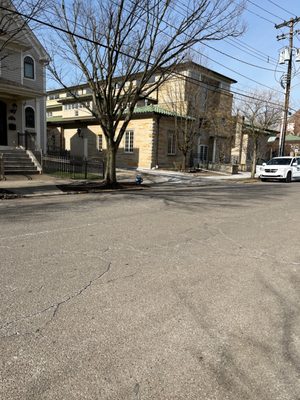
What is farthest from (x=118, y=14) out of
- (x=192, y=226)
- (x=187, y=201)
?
(x=192, y=226)

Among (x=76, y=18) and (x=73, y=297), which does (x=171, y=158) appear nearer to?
(x=76, y=18)

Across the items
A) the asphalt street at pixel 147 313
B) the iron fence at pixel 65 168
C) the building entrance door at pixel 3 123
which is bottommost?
the asphalt street at pixel 147 313

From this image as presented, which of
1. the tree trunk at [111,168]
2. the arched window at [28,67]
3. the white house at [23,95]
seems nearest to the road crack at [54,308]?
the tree trunk at [111,168]

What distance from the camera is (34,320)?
3.16 metres

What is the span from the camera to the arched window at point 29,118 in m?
22.0

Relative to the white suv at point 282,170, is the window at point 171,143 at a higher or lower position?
higher

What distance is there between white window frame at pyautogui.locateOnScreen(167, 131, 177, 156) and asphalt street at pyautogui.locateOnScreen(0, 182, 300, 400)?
21.0 metres

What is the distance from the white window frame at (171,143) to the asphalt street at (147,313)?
21.0 metres

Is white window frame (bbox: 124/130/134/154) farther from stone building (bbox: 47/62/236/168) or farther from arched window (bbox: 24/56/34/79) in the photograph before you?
arched window (bbox: 24/56/34/79)

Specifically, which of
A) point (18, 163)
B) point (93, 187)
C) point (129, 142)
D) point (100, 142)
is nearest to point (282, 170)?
point (129, 142)

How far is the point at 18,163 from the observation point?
17484 millimetres

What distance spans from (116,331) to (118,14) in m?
13.5

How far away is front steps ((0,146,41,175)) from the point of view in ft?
55.7

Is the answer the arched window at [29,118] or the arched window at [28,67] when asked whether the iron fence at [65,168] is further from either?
the arched window at [28,67]
